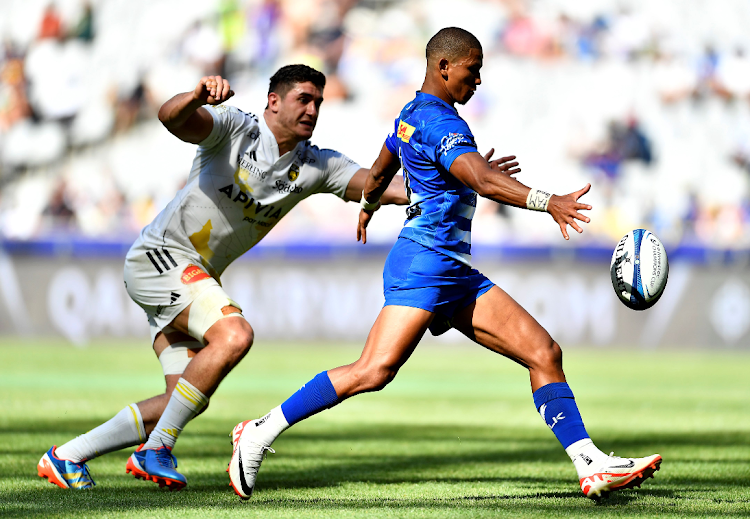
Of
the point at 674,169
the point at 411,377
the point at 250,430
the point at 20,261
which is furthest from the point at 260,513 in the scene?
the point at 674,169

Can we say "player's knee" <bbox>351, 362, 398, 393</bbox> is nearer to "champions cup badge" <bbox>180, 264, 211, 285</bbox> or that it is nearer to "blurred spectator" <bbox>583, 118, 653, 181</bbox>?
"champions cup badge" <bbox>180, 264, 211, 285</bbox>

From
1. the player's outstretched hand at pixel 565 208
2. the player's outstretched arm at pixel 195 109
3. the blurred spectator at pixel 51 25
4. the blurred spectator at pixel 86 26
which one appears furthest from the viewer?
the blurred spectator at pixel 86 26

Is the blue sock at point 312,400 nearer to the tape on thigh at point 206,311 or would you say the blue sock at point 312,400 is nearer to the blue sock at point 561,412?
the tape on thigh at point 206,311

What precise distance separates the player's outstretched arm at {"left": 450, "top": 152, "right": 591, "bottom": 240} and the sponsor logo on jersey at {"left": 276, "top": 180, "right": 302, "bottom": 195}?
5.84 feet

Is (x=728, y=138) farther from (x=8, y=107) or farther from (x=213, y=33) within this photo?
(x=8, y=107)

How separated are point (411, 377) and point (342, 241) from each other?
425 cm

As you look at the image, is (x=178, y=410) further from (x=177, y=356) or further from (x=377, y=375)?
(x=377, y=375)

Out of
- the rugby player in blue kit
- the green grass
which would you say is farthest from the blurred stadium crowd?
the rugby player in blue kit

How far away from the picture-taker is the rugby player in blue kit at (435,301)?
4914 millimetres

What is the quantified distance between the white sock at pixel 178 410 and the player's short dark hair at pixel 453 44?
225 centimetres

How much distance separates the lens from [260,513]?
441 cm

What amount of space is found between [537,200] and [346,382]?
54.6 inches

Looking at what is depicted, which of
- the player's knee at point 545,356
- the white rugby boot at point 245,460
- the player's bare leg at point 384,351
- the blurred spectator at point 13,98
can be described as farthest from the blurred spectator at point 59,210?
the player's knee at point 545,356

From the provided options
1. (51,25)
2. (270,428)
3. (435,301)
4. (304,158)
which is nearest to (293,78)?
(304,158)
